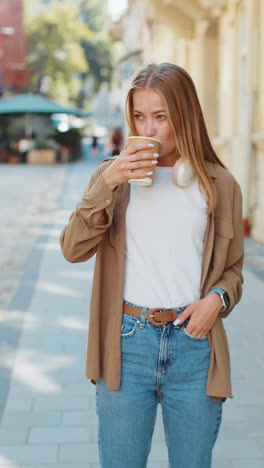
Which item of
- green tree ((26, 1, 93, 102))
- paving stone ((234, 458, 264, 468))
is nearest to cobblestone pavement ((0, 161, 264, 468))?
paving stone ((234, 458, 264, 468))

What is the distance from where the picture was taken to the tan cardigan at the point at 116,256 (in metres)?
2.05

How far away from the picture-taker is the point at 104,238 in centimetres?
214

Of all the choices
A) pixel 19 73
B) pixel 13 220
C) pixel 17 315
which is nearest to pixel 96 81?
pixel 19 73

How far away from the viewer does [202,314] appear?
2045mm

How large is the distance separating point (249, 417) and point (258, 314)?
6.92ft

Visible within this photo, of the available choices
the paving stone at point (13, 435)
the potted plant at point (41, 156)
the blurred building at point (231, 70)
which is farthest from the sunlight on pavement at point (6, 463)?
the potted plant at point (41, 156)

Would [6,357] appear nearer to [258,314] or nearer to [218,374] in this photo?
[258,314]

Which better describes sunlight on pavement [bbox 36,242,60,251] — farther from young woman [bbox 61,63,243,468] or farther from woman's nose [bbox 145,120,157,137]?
woman's nose [bbox 145,120,157,137]

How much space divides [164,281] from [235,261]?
0.26m

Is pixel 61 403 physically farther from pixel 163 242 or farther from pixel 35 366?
pixel 163 242

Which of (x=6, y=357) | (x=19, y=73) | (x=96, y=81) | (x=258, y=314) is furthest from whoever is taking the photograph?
(x=96, y=81)

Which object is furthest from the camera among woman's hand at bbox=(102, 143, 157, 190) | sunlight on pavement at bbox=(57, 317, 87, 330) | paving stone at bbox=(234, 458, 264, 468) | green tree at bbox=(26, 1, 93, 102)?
green tree at bbox=(26, 1, 93, 102)

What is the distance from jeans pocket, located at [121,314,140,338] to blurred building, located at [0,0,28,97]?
128 feet

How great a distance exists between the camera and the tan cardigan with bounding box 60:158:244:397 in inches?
80.6
